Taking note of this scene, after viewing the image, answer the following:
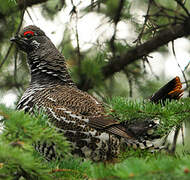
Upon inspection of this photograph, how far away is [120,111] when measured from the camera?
2529 mm

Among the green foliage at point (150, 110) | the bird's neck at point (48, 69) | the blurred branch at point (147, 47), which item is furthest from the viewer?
the bird's neck at point (48, 69)

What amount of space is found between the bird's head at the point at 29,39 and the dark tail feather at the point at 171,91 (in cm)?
198

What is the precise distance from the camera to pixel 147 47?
4.55 m

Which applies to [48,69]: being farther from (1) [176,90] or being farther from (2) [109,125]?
(1) [176,90]

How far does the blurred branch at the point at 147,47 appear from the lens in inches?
158

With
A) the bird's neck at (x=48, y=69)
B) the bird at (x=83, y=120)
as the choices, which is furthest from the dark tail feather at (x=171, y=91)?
the bird's neck at (x=48, y=69)

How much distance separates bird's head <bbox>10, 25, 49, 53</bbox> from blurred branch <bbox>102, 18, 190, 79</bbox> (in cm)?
110

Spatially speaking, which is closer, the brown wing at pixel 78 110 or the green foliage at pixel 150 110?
the green foliage at pixel 150 110

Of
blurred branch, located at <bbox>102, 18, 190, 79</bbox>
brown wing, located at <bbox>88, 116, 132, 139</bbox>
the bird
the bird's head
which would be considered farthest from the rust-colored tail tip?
the bird's head

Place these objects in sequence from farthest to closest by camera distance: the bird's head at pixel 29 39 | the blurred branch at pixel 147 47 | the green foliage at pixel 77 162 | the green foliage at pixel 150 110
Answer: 1. the bird's head at pixel 29 39
2. the blurred branch at pixel 147 47
3. the green foliage at pixel 150 110
4. the green foliage at pixel 77 162

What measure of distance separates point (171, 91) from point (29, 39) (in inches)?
88.4

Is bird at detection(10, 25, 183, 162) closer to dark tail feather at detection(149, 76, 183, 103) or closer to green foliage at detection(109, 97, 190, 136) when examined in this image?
dark tail feather at detection(149, 76, 183, 103)

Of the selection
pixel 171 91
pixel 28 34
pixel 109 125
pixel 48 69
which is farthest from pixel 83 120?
pixel 28 34

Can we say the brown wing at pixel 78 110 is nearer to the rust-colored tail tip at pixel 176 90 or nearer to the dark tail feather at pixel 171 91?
the dark tail feather at pixel 171 91
